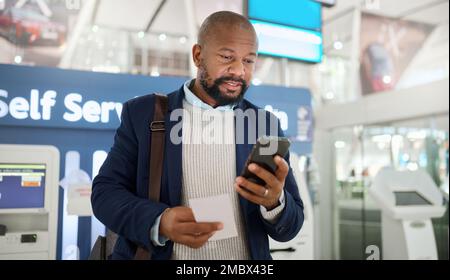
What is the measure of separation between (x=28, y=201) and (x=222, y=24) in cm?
119

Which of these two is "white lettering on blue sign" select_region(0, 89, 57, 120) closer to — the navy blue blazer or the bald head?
the navy blue blazer

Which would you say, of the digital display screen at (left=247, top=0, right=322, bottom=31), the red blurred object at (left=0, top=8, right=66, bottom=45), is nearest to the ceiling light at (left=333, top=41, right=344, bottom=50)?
the digital display screen at (left=247, top=0, right=322, bottom=31)

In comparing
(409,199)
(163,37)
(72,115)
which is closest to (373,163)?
(409,199)

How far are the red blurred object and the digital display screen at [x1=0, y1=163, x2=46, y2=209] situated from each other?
2.01 feet

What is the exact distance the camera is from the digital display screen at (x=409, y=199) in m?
3.67

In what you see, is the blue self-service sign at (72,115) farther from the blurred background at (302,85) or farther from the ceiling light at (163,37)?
the ceiling light at (163,37)

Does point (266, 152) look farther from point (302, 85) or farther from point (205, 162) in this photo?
point (302, 85)

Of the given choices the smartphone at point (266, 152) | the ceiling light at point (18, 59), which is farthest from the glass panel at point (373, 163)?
the smartphone at point (266, 152)

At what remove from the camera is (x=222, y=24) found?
1161 millimetres

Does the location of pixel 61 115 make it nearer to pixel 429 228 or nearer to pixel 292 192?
pixel 292 192

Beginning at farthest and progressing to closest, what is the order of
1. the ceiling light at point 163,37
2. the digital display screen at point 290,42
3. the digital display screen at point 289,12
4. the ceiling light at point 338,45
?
1. the ceiling light at point 338,45
2. the ceiling light at point 163,37
3. the digital display screen at point 290,42
4. the digital display screen at point 289,12

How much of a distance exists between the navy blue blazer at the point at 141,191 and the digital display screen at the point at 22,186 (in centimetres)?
64

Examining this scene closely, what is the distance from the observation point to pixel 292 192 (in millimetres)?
1224

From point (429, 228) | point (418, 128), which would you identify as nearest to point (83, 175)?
point (429, 228)
